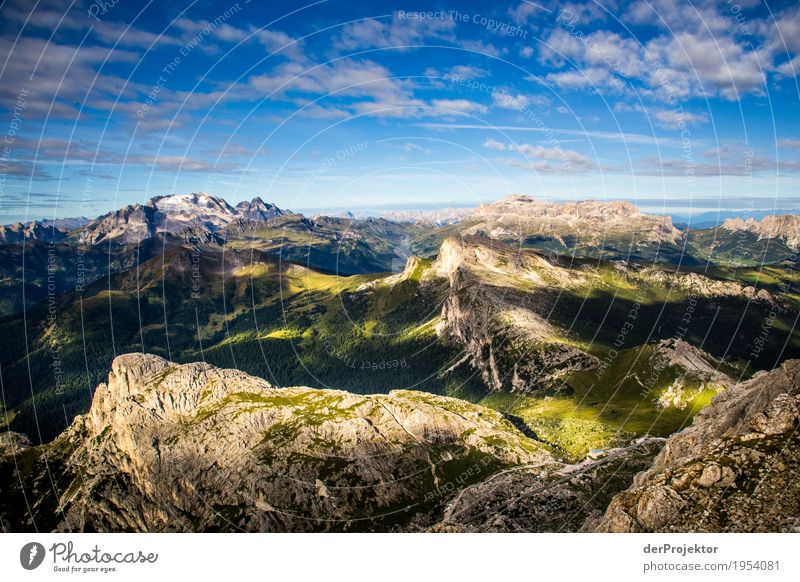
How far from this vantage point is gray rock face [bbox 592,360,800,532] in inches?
1658

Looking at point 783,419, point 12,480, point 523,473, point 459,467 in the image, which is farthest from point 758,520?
point 12,480

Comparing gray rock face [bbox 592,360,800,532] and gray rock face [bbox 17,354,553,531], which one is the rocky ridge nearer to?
gray rock face [bbox 17,354,553,531]

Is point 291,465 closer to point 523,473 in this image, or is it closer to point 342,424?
point 342,424

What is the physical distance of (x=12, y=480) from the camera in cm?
16088

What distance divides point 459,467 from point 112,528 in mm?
87875

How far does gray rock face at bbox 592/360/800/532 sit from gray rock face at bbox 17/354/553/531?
57837 mm

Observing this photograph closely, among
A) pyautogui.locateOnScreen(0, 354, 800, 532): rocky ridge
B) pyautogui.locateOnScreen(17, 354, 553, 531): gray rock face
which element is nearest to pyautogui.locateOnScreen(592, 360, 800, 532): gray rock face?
pyautogui.locateOnScreen(0, 354, 800, 532): rocky ridge

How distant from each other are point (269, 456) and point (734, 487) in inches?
3744

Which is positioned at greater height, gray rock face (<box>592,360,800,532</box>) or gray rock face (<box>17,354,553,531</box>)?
gray rock face (<box>592,360,800,532</box>)

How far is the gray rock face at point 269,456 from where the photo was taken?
345 ft

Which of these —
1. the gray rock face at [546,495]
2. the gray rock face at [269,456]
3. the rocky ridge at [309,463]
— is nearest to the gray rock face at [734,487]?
the rocky ridge at [309,463]

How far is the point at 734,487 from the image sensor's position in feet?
148

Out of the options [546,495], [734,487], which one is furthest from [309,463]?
[734,487]

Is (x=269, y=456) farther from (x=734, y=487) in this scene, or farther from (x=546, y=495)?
(x=734, y=487)
